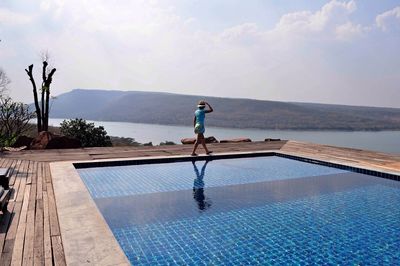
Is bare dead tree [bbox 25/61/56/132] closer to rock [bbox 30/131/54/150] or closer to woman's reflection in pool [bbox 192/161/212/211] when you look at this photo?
rock [bbox 30/131/54/150]

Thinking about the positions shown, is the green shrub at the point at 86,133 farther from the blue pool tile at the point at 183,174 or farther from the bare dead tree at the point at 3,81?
the bare dead tree at the point at 3,81

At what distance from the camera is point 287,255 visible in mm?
4066

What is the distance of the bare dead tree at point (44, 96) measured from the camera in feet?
53.7

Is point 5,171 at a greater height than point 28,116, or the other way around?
point 28,116

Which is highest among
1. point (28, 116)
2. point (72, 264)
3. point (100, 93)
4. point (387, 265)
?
point (100, 93)

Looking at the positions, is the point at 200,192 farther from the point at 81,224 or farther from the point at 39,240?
the point at 39,240

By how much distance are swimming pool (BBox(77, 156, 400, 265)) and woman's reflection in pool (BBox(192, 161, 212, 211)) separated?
0.02m

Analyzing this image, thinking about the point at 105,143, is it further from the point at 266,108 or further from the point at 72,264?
the point at 266,108

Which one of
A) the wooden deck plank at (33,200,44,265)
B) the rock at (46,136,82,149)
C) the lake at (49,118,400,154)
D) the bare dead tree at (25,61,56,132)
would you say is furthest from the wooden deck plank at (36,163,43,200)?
the lake at (49,118,400,154)

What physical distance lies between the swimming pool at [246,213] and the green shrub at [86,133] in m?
6.12

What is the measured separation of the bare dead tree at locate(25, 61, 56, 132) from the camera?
53.7ft

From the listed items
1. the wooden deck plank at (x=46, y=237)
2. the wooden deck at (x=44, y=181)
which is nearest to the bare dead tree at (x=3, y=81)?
the wooden deck at (x=44, y=181)

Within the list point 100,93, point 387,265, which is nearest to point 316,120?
point 387,265

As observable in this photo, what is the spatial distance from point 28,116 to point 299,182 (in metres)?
14.7
